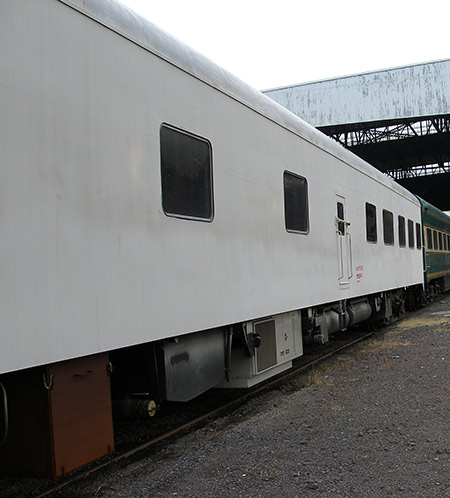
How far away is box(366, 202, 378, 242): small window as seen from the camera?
29.3 ft

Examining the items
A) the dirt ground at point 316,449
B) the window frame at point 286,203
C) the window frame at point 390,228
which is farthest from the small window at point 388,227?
the window frame at point 286,203

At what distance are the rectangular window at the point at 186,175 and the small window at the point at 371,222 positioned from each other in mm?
5052

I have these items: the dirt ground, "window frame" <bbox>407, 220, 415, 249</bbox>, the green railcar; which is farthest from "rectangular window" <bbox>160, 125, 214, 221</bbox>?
the green railcar

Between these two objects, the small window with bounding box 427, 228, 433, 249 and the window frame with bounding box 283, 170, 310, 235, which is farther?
the small window with bounding box 427, 228, 433, 249

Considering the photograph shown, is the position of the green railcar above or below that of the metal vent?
above

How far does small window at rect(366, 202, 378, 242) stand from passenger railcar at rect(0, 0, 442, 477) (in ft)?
10.7

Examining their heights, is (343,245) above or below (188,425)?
above

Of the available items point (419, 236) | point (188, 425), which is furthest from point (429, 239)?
point (188, 425)

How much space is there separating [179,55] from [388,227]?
7120mm

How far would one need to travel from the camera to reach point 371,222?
9148mm

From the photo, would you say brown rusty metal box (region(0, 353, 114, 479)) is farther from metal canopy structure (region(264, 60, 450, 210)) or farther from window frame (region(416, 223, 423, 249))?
metal canopy structure (region(264, 60, 450, 210))

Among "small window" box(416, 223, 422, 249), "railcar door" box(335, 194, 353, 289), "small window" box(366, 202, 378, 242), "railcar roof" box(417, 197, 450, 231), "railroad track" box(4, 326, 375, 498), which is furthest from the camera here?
"railcar roof" box(417, 197, 450, 231)

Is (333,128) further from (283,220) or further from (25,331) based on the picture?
(25,331)

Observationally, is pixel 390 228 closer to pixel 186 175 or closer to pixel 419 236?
pixel 419 236
